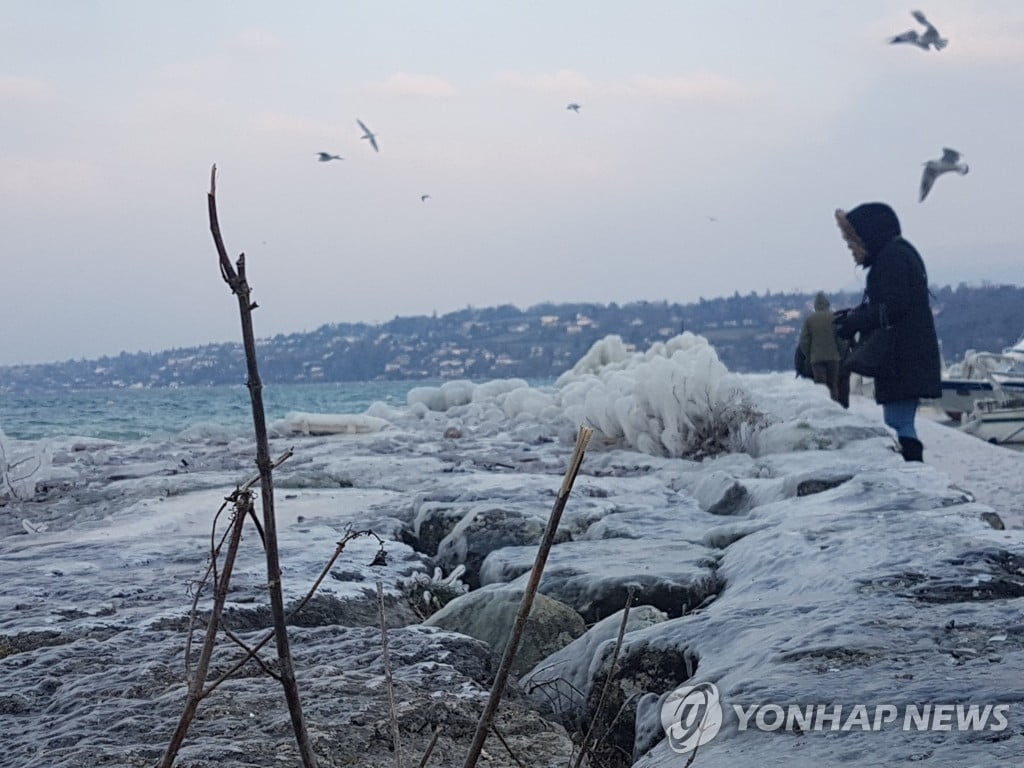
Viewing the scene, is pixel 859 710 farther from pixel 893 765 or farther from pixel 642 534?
pixel 642 534

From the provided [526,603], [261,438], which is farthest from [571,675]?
[261,438]

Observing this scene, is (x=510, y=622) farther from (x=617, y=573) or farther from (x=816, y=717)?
(x=816, y=717)

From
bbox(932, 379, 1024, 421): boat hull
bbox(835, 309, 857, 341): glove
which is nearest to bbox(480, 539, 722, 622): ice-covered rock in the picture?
bbox(835, 309, 857, 341): glove

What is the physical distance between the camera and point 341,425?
1138 cm

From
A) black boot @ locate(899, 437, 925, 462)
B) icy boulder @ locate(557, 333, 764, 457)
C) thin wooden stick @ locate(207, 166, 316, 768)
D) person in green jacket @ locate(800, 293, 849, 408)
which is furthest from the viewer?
person in green jacket @ locate(800, 293, 849, 408)

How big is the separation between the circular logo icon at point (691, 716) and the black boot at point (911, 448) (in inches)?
174

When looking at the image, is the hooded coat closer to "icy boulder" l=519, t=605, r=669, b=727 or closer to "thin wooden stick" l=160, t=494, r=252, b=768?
"icy boulder" l=519, t=605, r=669, b=727

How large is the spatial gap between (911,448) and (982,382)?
17490mm

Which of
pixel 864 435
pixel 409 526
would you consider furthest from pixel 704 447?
pixel 409 526

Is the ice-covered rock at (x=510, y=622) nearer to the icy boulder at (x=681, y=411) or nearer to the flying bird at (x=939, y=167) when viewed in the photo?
the icy boulder at (x=681, y=411)

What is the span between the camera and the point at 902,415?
5781 millimetres

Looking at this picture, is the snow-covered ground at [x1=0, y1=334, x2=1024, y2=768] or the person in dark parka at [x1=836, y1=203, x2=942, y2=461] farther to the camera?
the person in dark parka at [x1=836, y1=203, x2=942, y2=461]

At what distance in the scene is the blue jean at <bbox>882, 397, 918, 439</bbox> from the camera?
18.8ft

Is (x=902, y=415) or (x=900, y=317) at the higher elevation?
(x=900, y=317)
